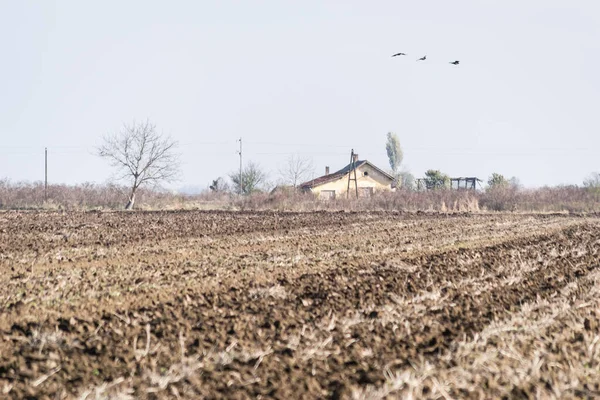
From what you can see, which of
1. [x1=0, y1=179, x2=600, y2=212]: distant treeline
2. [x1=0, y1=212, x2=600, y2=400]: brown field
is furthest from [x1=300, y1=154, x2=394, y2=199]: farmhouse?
[x1=0, y1=212, x2=600, y2=400]: brown field

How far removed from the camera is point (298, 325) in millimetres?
7422

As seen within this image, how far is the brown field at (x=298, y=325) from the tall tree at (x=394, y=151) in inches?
4571

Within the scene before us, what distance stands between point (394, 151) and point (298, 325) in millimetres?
125248

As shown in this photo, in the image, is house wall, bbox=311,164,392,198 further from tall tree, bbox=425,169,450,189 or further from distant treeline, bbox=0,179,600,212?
distant treeline, bbox=0,179,600,212

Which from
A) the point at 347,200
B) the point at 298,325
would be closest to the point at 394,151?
the point at 347,200

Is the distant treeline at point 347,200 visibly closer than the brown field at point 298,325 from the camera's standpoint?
No

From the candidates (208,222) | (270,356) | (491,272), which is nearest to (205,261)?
(491,272)

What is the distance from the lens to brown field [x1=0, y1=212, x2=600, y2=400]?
18.3ft

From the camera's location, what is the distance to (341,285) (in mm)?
10359

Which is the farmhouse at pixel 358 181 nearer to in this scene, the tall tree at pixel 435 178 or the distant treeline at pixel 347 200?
the tall tree at pixel 435 178

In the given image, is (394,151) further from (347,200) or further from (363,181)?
(347,200)

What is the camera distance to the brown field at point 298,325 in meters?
5.57

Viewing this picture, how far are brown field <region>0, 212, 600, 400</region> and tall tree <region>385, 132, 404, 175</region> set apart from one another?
116m

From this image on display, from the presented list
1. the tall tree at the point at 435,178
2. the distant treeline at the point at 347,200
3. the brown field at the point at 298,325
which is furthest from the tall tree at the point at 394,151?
the brown field at the point at 298,325
